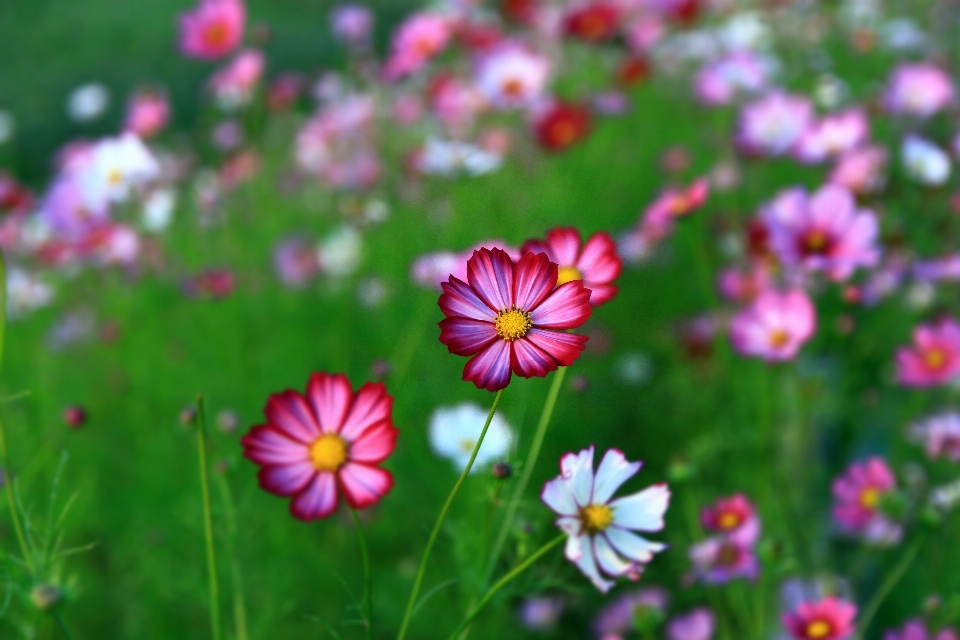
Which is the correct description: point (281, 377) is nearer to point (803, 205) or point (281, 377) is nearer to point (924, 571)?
point (803, 205)

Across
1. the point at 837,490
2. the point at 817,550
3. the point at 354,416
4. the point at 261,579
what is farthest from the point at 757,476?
the point at 354,416

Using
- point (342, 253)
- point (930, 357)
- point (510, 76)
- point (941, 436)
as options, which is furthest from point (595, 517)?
point (510, 76)

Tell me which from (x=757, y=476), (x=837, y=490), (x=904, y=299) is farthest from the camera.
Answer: (x=904, y=299)

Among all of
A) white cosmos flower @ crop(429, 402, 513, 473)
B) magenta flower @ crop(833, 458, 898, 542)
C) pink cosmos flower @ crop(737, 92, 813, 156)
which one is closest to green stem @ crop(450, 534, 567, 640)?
white cosmos flower @ crop(429, 402, 513, 473)

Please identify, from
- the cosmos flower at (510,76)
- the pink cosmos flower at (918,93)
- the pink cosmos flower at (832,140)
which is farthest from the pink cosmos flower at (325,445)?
the pink cosmos flower at (918,93)

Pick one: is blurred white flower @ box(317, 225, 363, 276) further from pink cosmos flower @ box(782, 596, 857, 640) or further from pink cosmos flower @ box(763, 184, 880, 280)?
pink cosmos flower @ box(782, 596, 857, 640)

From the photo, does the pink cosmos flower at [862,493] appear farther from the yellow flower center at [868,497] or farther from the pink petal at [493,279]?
the pink petal at [493,279]
